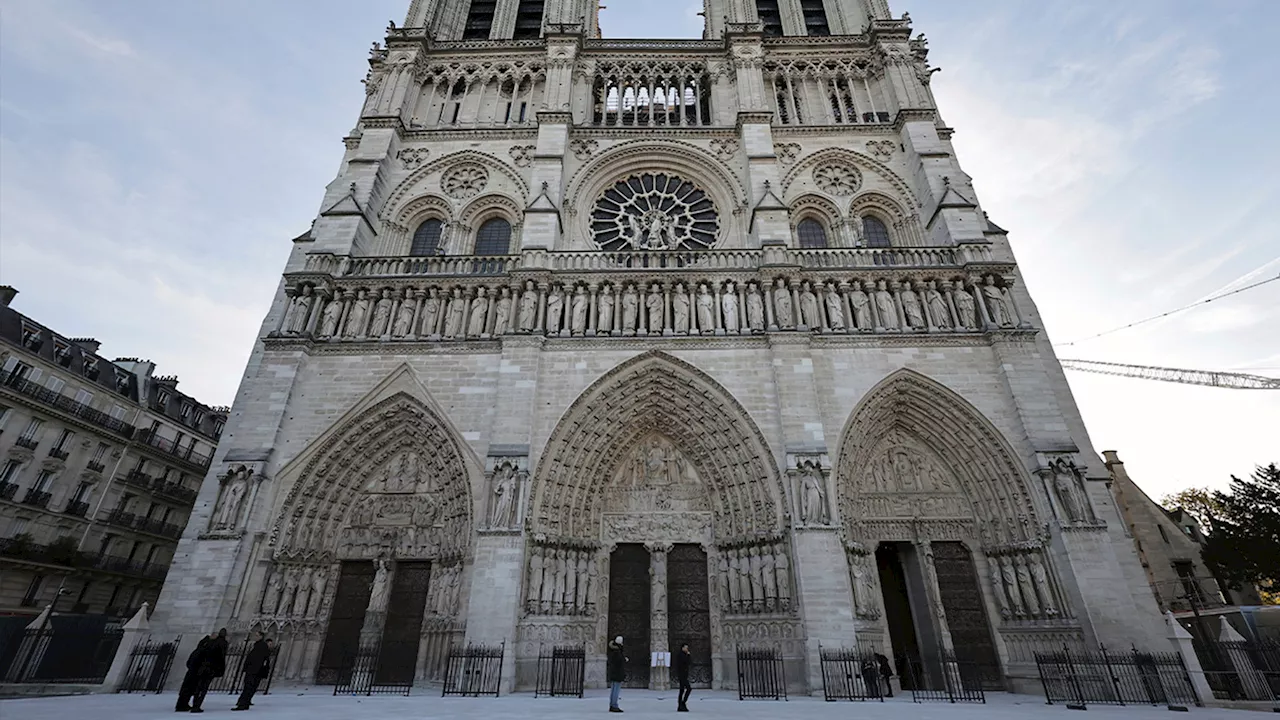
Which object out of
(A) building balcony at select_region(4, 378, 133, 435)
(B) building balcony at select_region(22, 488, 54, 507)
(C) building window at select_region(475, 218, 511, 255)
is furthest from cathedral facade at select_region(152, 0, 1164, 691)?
(B) building balcony at select_region(22, 488, 54, 507)

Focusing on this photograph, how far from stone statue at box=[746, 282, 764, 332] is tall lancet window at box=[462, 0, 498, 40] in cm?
1481

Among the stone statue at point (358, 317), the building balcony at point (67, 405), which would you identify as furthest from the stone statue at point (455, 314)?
the building balcony at point (67, 405)

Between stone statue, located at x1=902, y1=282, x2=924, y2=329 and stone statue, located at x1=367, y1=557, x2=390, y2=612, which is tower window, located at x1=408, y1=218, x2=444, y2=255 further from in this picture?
stone statue, located at x1=902, y1=282, x2=924, y2=329

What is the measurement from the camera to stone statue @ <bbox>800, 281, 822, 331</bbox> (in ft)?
41.4

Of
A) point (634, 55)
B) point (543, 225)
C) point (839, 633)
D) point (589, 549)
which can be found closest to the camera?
point (839, 633)

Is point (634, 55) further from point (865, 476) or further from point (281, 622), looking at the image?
point (281, 622)

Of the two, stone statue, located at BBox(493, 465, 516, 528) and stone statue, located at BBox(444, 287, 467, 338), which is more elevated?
stone statue, located at BBox(444, 287, 467, 338)

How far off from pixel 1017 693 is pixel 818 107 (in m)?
15.8

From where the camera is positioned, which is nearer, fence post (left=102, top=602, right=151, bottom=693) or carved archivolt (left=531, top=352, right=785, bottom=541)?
fence post (left=102, top=602, right=151, bottom=693)

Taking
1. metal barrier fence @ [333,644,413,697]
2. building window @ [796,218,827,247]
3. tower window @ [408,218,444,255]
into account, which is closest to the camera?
metal barrier fence @ [333,644,413,697]

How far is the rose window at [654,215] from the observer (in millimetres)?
16078

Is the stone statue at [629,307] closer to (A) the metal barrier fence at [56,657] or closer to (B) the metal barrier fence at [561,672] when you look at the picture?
(B) the metal barrier fence at [561,672]

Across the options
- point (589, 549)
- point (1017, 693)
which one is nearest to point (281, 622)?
point (589, 549)

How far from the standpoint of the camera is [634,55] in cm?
1878
